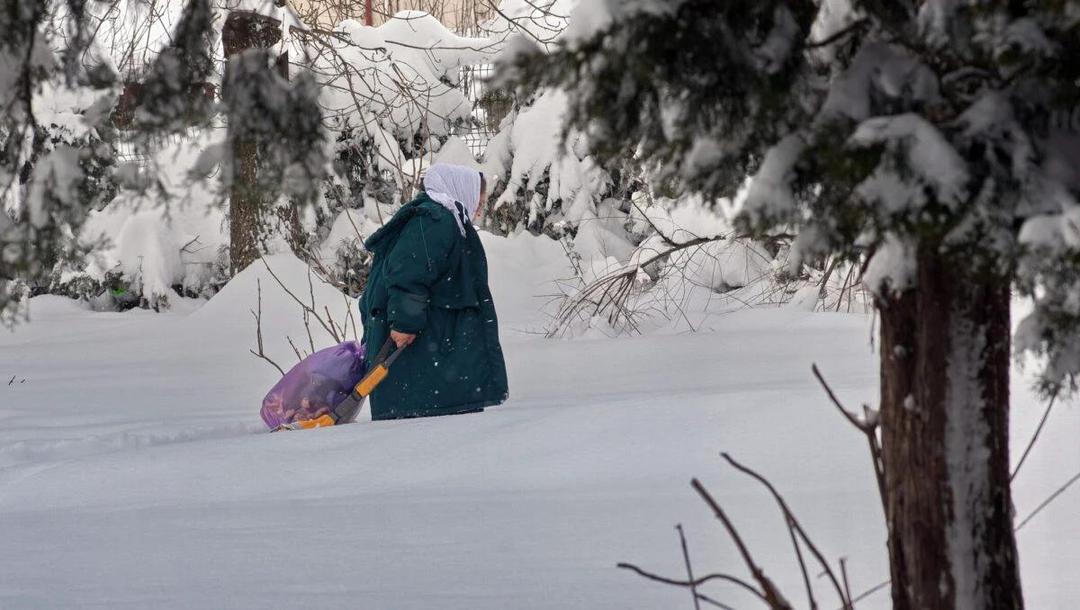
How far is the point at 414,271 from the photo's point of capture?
16.1ft

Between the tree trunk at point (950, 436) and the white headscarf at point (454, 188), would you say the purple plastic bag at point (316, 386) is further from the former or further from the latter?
the tree trunk at point (950, 436)

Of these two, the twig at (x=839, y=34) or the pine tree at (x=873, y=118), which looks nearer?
the pine tree at (x=873, y=118)

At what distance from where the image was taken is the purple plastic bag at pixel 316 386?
5.07 meters

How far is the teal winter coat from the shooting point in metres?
4.95

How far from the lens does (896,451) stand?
6.31 ft

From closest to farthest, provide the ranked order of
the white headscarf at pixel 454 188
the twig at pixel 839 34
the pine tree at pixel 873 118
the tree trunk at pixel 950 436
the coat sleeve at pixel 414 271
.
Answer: the pine tree at pixel 873 118
the twig at pixel 839 34
the tree trunk at pixel 950 436
the coat sleeve at pixel 414 271
the white headscarf at pixel 454 188

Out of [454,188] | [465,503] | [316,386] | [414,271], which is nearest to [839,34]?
[465,503]

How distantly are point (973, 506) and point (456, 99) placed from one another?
1098 cm

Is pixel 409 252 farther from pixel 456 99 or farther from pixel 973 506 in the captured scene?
pixel 456 99

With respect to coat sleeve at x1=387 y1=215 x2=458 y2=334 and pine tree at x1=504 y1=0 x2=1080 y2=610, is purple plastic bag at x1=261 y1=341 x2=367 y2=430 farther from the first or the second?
pine tree at x1=504 y1=0 x2=1080 y2=610

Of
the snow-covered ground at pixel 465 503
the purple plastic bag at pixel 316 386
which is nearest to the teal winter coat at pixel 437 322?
the purple plastic bag at pixel 316 386

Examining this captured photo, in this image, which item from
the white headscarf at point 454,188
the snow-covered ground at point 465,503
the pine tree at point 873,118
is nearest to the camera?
the pine tree at point 873,118

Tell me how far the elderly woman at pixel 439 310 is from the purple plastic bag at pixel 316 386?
0.45 ft

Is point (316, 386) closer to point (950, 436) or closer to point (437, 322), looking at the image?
point (437, 322)
